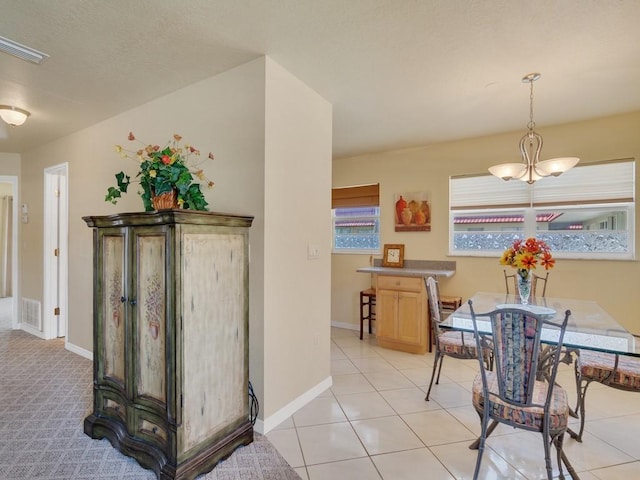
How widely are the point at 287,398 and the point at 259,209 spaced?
4.61 feet

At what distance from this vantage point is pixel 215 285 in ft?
6.40

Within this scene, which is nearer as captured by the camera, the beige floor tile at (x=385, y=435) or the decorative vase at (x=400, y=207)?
the beige floor tile at (x=385, y=435)

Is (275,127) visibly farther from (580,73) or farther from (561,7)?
(580,73)

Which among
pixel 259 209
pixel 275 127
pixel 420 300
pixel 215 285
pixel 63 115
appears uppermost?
pixel 63 115

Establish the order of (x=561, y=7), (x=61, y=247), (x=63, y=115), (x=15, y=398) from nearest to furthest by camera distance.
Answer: (x=561, y=7)
(x=15, y=398)
(x=63, y=115)
(x=61, y=247)

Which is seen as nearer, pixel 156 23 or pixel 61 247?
pixel 156 23

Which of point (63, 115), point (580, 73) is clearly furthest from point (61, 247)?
point (580, 73)

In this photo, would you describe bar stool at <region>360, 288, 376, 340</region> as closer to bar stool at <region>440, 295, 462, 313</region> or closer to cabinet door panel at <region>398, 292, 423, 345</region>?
cabinet door panel at <region>398, 292, 423, 345</region>

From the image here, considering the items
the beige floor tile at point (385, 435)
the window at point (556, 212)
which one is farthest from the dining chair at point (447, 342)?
the window at point (556, 212)

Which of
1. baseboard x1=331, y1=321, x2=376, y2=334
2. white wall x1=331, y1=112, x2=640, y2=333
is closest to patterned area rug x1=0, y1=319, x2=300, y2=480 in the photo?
baseboard x1=331, y1=321, x2=376, y2=334

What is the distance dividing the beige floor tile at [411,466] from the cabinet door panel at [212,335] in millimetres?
902

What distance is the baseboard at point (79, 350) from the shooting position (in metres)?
3.66

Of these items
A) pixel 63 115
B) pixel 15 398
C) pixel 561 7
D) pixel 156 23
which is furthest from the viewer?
pixel 63 115

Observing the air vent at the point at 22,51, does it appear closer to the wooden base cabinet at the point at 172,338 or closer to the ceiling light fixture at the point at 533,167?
the wooden base cabinet at the point at 172,338
